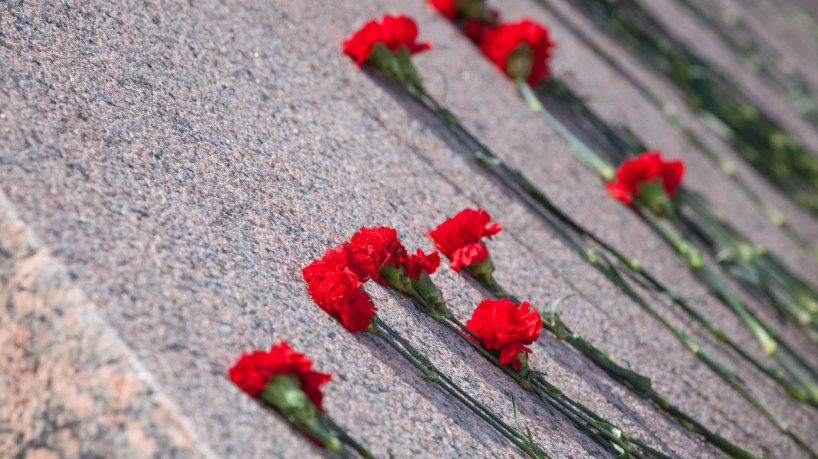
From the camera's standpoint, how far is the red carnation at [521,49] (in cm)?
299

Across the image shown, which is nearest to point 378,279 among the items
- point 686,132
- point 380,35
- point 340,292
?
point 340,292

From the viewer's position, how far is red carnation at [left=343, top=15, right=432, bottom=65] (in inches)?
95.6

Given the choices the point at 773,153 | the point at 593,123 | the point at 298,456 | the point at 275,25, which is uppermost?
the point at 773,153

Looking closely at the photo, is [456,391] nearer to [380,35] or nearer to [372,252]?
[372,252]

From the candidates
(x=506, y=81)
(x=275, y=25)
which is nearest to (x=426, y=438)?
(x=275, y=25)

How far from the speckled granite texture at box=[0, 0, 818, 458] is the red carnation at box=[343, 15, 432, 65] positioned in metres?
0.07

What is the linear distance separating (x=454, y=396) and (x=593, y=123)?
207 cm

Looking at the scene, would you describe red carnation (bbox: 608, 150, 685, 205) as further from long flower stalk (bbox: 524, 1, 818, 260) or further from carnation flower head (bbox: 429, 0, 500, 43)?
carnation flower head (bbox: 429, 0, 500, 43)

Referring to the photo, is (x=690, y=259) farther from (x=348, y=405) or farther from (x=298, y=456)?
(x=298, y=456)

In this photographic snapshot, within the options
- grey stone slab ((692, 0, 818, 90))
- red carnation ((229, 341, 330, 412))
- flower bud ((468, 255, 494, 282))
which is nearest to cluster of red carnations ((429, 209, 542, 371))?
flower bud ((468, 255, 494, 282))

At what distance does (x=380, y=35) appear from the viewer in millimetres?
2438

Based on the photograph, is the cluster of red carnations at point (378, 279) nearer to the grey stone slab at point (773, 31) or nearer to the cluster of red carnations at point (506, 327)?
the cluster of red carnations at point (506, 327)

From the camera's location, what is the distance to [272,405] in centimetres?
126

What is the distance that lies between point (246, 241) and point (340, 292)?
0.79ft
